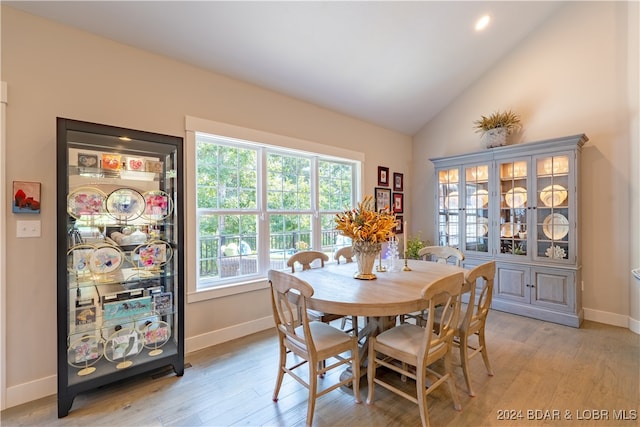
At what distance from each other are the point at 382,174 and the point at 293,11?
2.72m

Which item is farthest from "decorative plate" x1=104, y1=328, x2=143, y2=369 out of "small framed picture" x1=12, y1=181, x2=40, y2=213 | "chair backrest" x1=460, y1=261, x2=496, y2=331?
"chair backrest" x1=460, y1=261, x2=496, y2=331

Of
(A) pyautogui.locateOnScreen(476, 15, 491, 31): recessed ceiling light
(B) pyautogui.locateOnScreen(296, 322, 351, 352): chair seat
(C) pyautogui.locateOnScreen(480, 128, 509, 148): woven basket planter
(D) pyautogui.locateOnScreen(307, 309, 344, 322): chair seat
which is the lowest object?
(D) pyautogui.locateOnScreen(307, 309, 344, 322): chair seat

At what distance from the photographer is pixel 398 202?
16.3ft

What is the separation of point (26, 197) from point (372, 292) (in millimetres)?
2434

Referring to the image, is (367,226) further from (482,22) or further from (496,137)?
(482,22)

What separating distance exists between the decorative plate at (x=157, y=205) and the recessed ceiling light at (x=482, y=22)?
3804 millimetres

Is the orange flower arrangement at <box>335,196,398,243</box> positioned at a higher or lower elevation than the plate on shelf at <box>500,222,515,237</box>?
higher

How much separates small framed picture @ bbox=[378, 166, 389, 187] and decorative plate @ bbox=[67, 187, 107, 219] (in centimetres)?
358

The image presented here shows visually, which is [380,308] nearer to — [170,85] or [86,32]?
[170,85]

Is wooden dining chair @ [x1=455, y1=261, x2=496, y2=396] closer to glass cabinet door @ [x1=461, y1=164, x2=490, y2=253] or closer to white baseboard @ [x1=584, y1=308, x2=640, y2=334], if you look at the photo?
glass cabinet door @ [x1=461, y1=164, x2=490, y2=253]

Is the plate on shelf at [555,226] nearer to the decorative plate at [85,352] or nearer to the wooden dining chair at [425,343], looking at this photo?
the wooden dining chair at [425,343]

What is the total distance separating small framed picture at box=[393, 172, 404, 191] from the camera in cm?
489

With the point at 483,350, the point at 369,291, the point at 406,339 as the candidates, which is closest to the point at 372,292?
the point at 369,291

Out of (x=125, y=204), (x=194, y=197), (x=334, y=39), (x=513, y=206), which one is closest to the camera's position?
(x=125, y=204)
